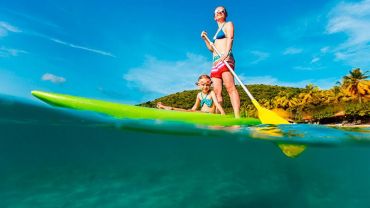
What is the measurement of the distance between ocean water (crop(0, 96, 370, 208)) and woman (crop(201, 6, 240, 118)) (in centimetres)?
123

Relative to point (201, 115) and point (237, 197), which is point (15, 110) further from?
point (237, 197)

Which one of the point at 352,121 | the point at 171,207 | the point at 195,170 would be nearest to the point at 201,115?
the point at 171,207

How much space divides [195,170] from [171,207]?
3106 mm

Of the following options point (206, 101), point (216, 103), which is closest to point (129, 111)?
point (206, 101)

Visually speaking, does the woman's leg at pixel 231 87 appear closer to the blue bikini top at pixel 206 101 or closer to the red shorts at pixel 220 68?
the red shorts at pixel 220 68

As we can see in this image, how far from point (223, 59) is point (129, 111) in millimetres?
2224

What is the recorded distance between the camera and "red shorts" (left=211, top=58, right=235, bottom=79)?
24.7 ft

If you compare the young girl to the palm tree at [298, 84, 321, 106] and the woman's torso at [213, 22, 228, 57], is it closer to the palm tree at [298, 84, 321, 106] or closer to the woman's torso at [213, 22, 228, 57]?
the woman's torso at [213, 22, 228, 57]

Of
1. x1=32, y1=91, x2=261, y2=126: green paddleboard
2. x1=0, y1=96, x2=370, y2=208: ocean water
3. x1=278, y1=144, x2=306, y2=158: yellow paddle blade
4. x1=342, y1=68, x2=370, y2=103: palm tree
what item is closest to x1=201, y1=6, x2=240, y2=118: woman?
x1=32, y1=91, x2=261, y2=126: green paddleboard

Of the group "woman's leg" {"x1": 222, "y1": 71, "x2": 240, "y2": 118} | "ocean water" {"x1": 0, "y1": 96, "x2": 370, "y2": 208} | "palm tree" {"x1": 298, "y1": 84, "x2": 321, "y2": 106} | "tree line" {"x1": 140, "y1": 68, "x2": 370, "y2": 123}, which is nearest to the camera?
"woman's leg" {"x1": 222, "y1": 71, "x2": 240, "y2": 118}

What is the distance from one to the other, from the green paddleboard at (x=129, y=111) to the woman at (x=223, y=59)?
0.43 metres

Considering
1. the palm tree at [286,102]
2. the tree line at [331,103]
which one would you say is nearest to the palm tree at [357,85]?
the tree line at [331,103]

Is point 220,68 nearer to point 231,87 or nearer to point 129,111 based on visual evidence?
point 231,87

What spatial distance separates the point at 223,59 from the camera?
7520 mm
